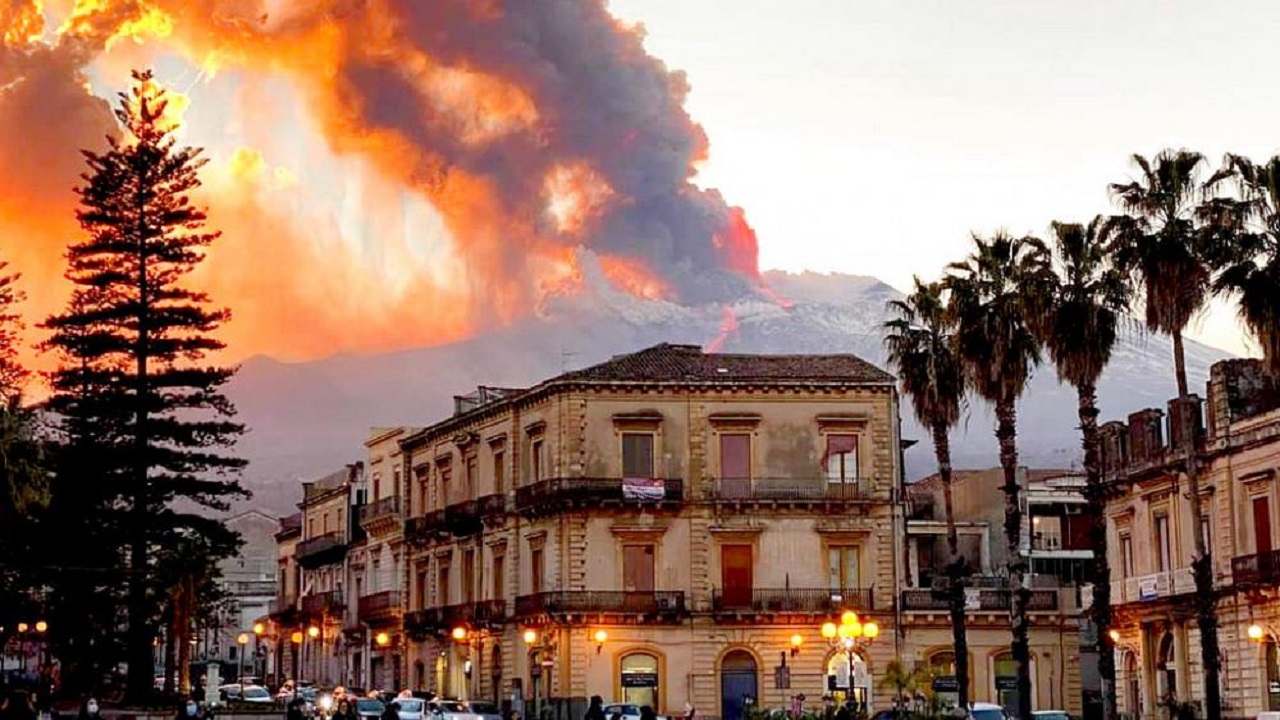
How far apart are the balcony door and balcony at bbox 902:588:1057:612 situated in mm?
5292

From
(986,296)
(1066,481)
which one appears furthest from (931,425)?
(1066,481)

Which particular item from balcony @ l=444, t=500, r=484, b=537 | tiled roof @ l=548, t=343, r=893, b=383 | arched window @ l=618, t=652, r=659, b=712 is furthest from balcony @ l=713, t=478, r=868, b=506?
balcony @ l=444, t=500, r=484, b=537

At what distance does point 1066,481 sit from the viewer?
78.0m

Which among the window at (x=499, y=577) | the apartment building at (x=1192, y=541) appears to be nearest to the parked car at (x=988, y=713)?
the apartment building at (x=1192, y=541)

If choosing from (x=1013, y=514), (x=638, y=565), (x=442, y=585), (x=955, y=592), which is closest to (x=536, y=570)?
(x=638, y=565)

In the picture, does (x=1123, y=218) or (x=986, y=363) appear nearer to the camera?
(x=1123, y=218)

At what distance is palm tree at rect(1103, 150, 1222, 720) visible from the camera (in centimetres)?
4206

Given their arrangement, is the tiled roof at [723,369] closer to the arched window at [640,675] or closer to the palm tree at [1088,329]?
the arched window at [640,675]

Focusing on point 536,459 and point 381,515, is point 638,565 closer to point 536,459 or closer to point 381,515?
point 536,459

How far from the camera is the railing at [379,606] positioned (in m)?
82.6

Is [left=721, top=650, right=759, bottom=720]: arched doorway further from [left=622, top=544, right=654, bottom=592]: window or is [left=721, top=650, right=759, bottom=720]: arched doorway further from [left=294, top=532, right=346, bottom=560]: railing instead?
[left=294, top=532, right=346, bottom=560]: railing

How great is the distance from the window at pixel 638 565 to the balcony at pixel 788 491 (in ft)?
9.89

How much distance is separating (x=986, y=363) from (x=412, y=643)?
36052 mm

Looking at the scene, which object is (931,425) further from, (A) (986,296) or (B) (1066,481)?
(B) (1066,481)
